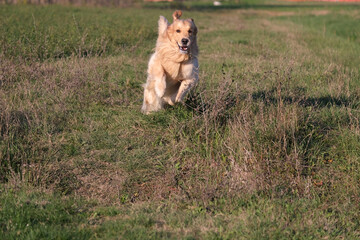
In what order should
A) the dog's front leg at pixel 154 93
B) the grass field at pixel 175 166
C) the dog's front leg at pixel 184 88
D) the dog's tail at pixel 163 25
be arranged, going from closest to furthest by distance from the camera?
the grass field at pixel 175 166 < the dog's front leg at pixel 184 88 < the dog's front leg at pixel 154 93 < the dog's tail at pixel 163 25

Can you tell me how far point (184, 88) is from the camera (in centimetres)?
671

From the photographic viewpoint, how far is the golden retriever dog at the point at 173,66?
677 cm

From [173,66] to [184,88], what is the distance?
0.41 meters

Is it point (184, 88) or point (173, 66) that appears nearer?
point (184, 88)

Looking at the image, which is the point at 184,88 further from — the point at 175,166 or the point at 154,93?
the point at 175,166

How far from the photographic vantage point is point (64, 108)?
695 cm

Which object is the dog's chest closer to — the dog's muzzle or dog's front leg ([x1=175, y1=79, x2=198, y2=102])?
dog's front leg ([x1=175, y1=79, x2=198, y2=102])

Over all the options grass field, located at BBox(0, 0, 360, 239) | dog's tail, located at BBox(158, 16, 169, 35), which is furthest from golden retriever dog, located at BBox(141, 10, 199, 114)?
grass field, located at BBox(0, 0, 360, 239)

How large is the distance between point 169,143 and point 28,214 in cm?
232

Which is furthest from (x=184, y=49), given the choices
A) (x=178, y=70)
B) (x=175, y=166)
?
(x=175, y=166)

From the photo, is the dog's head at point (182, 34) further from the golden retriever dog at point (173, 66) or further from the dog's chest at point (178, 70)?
the dog's chest at point (178, 70)

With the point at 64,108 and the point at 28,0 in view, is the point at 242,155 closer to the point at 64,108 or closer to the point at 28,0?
the point at 64,108

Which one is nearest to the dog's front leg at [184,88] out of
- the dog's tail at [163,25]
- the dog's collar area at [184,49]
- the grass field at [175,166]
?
the grass field at [175,166]

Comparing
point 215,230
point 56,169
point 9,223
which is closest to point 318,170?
point 215,230
